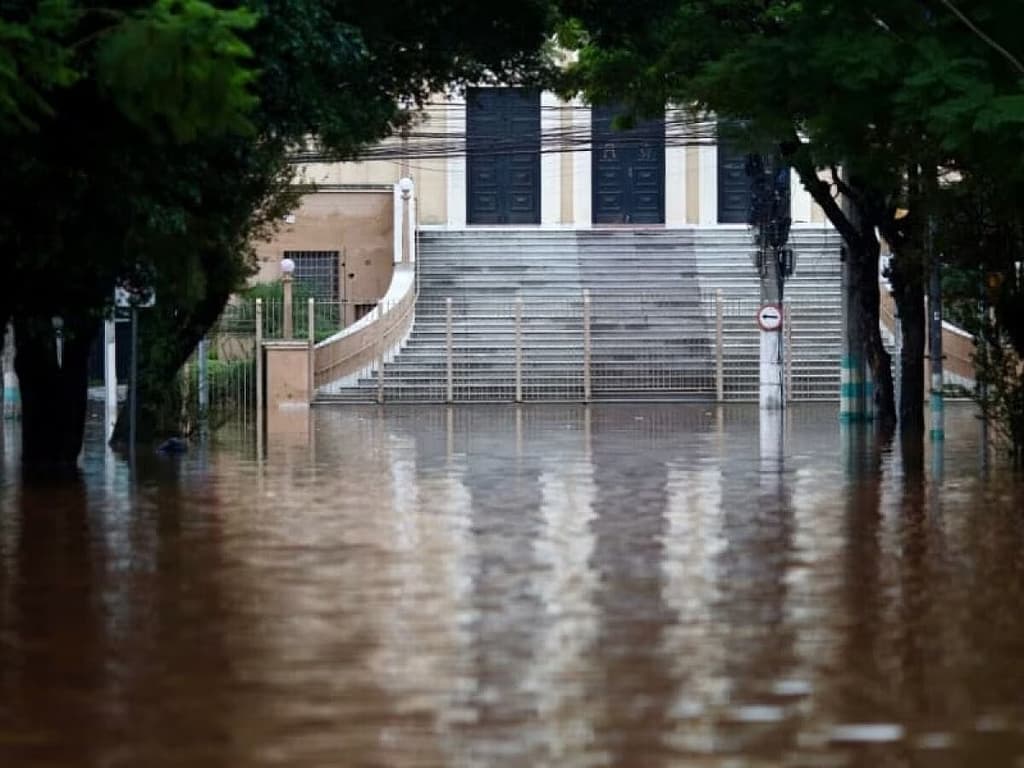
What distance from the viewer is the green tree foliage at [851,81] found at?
52.4 feet

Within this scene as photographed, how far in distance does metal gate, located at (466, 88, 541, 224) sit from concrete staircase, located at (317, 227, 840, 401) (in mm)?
849

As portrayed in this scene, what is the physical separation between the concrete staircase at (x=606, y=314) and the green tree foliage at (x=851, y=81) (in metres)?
17.5

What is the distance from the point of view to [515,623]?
36.6 feet

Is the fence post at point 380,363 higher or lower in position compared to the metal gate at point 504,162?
lower

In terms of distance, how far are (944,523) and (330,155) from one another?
12.9 meters

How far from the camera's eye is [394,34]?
23625mm

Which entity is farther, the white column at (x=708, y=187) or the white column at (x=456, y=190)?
the white column at (x=456, y=190)

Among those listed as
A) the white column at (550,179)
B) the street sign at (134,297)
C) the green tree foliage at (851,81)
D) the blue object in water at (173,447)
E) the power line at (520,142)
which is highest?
the power line at (520,142)

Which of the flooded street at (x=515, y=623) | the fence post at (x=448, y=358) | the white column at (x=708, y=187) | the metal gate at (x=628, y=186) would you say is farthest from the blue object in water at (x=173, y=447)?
the metal gate at (x=628, y=186)

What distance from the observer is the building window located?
5856 centimetres

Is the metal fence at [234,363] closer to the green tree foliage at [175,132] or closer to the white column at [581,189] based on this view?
the white column at [581,189]

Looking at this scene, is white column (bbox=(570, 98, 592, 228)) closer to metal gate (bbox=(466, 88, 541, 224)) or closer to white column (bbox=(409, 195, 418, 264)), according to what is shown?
metal gate (bbox=(466, 88, 541, 224))

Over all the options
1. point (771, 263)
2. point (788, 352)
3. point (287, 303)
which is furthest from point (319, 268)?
point (771, 263)

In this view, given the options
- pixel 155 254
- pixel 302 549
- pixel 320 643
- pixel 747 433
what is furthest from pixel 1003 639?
pixel 747 433
